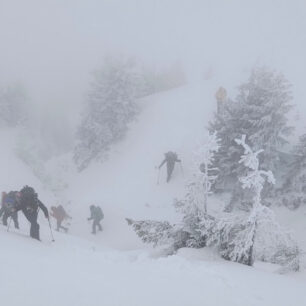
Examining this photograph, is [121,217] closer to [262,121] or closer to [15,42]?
[262,121]

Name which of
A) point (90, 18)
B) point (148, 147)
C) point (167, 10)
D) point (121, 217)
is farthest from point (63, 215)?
point (167, 10)

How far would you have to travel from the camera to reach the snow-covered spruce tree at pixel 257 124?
1962cm

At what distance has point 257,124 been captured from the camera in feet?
65.3

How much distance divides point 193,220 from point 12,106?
25963 mm

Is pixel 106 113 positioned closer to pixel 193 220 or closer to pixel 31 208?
pixel 31 208

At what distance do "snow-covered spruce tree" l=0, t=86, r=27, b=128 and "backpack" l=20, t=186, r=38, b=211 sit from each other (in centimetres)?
2271

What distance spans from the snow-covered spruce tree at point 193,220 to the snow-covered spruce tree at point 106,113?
1650 cm

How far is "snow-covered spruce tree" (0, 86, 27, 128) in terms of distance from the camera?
107 feet

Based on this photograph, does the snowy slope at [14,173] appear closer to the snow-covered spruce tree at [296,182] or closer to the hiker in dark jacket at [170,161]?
the hiker in dark jacket at [170,161]

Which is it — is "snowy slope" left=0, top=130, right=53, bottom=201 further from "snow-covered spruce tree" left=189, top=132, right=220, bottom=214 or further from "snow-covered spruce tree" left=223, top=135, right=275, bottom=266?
"snow-covered spruce tree" left=223, top=135, right=275, bottom=266

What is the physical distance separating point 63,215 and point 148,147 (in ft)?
28.6

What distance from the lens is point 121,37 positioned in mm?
64250

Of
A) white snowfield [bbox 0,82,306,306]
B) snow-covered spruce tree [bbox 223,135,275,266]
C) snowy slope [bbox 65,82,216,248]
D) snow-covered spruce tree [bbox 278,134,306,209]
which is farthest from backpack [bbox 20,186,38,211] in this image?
snow-covered spruce tree [bbox 278,134,306,209]

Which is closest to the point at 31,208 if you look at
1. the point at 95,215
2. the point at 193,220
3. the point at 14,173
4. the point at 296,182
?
the point at 193,220
